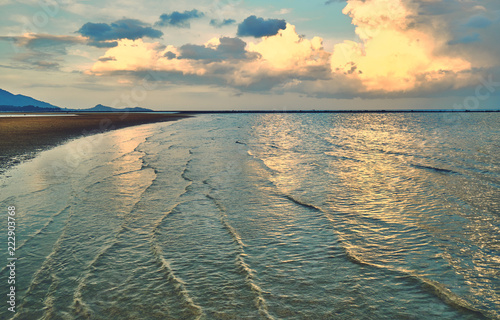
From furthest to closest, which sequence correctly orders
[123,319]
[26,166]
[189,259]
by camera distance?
[26,166] → [189,259] → [123,319]

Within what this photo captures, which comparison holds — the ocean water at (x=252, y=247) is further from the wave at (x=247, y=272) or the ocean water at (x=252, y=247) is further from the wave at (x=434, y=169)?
the wave at (x=434, y=169)

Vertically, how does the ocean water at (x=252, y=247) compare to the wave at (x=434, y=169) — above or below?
above

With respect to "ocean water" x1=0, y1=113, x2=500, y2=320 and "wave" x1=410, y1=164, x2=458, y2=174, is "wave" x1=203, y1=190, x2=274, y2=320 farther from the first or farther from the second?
"wave" x1=410, y1=164, x2=458, y2=174

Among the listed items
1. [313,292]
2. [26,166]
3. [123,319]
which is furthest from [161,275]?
[26,166]

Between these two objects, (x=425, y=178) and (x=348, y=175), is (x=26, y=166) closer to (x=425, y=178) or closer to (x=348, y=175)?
(x=348, y=175)

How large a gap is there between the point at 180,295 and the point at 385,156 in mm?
25160

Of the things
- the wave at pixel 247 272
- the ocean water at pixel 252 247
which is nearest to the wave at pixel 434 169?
the ocean water at pixel 252 247

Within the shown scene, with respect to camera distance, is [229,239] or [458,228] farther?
[458,228]

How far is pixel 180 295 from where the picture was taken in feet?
19.6

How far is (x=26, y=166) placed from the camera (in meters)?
19.4

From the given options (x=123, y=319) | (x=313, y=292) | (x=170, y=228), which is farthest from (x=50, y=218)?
(x=313, y=292)

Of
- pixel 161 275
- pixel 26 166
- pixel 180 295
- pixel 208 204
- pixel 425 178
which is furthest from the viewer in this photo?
pixel 26 166

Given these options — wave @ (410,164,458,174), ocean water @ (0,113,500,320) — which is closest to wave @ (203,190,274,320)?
ocean water @ (0,113,500,320)

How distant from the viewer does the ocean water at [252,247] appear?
5.70 metres
